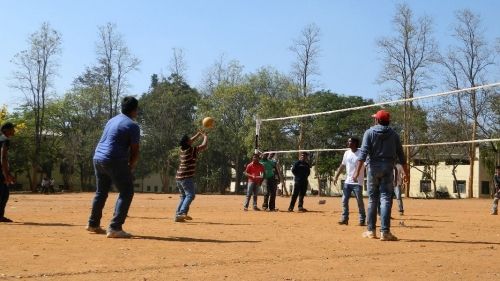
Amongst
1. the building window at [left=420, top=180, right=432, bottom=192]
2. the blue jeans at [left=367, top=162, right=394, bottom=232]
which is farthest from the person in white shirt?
the building window at [left=420, top=180, right=432, bottom=192]

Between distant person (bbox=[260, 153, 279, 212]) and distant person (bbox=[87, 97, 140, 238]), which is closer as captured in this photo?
distant person (bbox=[87, 97, 140, 238])

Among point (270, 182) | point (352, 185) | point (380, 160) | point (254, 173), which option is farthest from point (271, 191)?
point (380, 160)

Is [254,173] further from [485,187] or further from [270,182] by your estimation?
[485,187]

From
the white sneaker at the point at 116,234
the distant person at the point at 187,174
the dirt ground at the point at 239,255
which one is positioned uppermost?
the distant person at the point at 187,174

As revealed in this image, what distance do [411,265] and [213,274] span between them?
2053mm

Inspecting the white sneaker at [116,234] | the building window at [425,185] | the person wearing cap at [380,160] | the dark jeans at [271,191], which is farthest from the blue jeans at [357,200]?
the building window at [425,185]

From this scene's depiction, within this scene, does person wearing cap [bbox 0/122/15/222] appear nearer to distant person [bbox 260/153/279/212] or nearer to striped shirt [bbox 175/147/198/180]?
striped shirt [bbox 175/147/198/180]

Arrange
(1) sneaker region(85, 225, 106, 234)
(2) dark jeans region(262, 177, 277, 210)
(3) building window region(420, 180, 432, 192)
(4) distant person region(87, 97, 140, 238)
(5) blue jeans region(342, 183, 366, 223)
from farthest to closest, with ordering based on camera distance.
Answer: (3) building window region(420, 180, 432, 192), (2) dark jeans region(262, 177, 277, 210), (5) blue jeans region(342, 183, 366, 223), (1) sneaker region(85, 225, 106, 234), (4) distant person region(87, 97, 140, 238)

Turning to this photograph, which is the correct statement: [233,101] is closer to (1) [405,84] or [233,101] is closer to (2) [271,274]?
(1) [405,84]

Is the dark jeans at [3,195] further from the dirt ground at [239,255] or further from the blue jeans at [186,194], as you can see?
the blue jeans at [186,194]

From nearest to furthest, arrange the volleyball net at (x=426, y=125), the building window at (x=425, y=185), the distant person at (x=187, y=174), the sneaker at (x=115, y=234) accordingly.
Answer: the sneaker at (x=115, y=234)
the distant person at (x=187, y=174)
the volleyball net at (x=426, y=125)
the building window at (x=425, y=185)

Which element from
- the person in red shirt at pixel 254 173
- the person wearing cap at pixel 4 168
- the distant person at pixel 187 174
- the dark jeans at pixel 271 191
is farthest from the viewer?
the dark jeans at pixel 271 191

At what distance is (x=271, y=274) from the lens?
17.6ft

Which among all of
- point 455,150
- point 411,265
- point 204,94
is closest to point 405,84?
point 455,150
